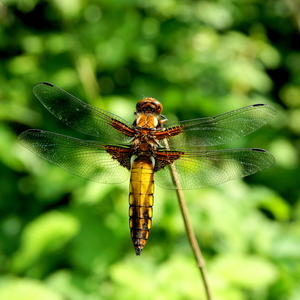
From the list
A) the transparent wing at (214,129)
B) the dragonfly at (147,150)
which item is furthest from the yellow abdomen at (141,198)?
the transparent wing at (214,129)

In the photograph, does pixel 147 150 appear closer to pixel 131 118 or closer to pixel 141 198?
pixel 141 198

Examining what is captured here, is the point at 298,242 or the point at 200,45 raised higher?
the point at 200,45

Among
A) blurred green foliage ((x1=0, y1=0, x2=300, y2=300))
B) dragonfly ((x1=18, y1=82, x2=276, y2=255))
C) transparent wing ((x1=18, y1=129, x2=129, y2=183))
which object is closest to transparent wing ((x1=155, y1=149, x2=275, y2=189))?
dragonfly ((x1=18, y1=82, x2=276, y2=255))

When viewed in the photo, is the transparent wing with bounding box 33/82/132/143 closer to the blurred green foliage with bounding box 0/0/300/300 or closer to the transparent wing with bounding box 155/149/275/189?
the transparent wing with bounding box 155/149/275/189

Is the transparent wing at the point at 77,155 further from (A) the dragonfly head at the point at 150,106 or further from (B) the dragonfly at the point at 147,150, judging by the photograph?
(A) the dragonfly head at the point at 150,106

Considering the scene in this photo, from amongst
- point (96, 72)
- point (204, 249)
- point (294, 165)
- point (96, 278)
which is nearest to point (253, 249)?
point (204, 249)

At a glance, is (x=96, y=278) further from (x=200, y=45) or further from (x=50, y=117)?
(x=200, y=45)
